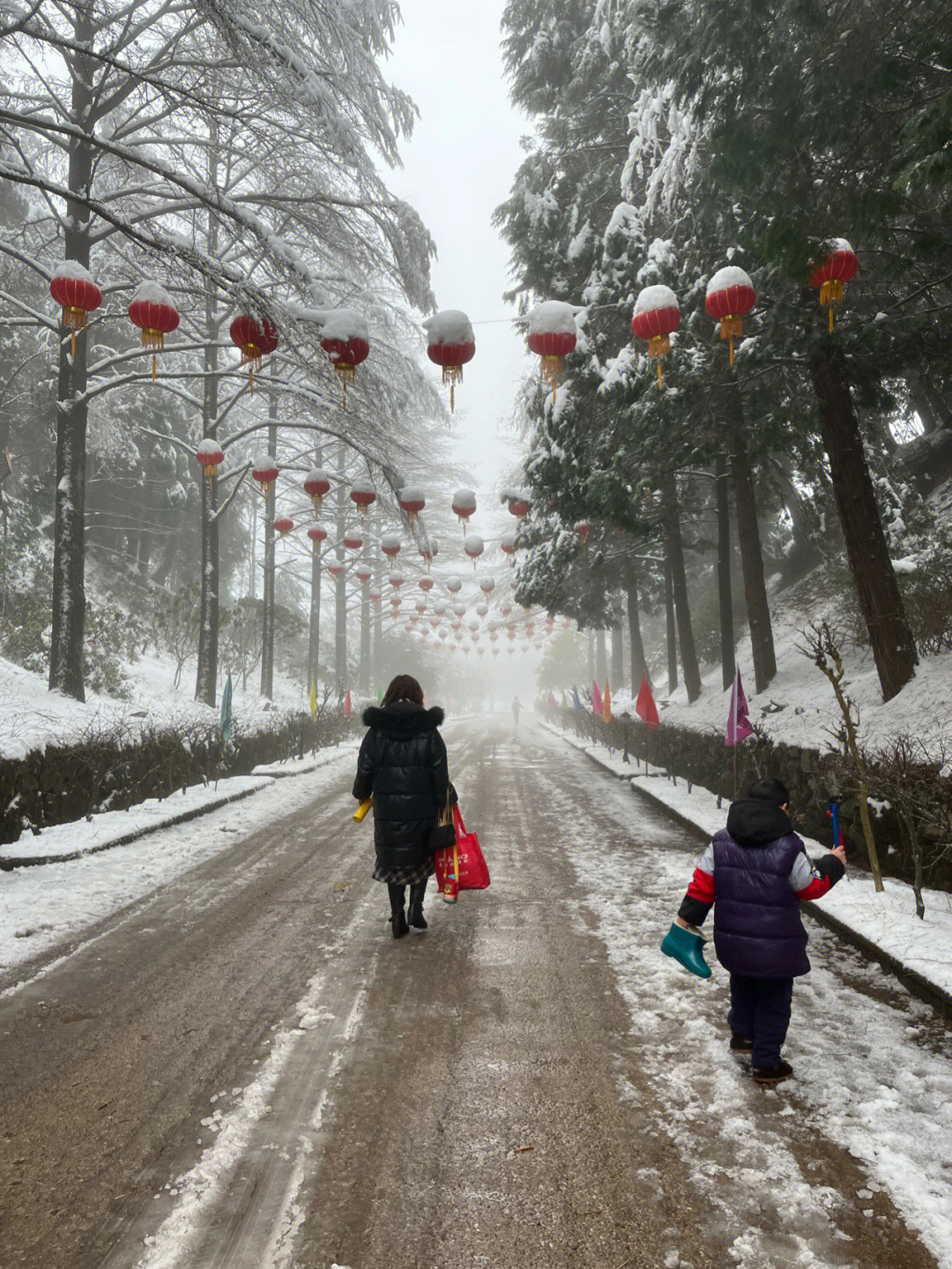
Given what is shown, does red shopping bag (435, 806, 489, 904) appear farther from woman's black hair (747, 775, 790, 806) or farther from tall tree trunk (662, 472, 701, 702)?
tall tree trunk (662, 472, 701, 702)

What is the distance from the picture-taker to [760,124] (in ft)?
27.5

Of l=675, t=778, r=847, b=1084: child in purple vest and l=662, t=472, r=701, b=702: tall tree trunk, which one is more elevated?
l=662, t=472, r=701, b=702: tall tree trunk

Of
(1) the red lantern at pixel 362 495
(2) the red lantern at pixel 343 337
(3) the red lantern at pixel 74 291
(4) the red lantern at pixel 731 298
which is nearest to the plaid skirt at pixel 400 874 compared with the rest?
(2) the red lantern at pixel 343 337

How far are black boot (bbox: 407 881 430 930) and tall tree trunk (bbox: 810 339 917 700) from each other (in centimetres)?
697

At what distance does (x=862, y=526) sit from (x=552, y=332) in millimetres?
5121

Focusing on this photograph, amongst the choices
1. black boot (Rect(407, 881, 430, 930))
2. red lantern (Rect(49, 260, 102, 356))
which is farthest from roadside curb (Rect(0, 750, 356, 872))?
red lantern (Rect(49, 260, 102, 356))

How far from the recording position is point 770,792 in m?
3.41

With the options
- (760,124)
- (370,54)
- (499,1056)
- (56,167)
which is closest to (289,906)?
(499,1056)

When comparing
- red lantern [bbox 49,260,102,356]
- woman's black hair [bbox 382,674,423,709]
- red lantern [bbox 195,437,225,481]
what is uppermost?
red lantern [bbox 195,437,225,481]

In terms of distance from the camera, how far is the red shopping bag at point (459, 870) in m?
5.21

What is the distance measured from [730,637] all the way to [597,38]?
1101cm

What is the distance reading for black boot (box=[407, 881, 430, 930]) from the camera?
210 inches

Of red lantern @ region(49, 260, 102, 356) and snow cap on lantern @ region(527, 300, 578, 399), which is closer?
red lantern @ region(49, 260, 102, 356)

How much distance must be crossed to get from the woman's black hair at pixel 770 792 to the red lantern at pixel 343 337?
546 cm
